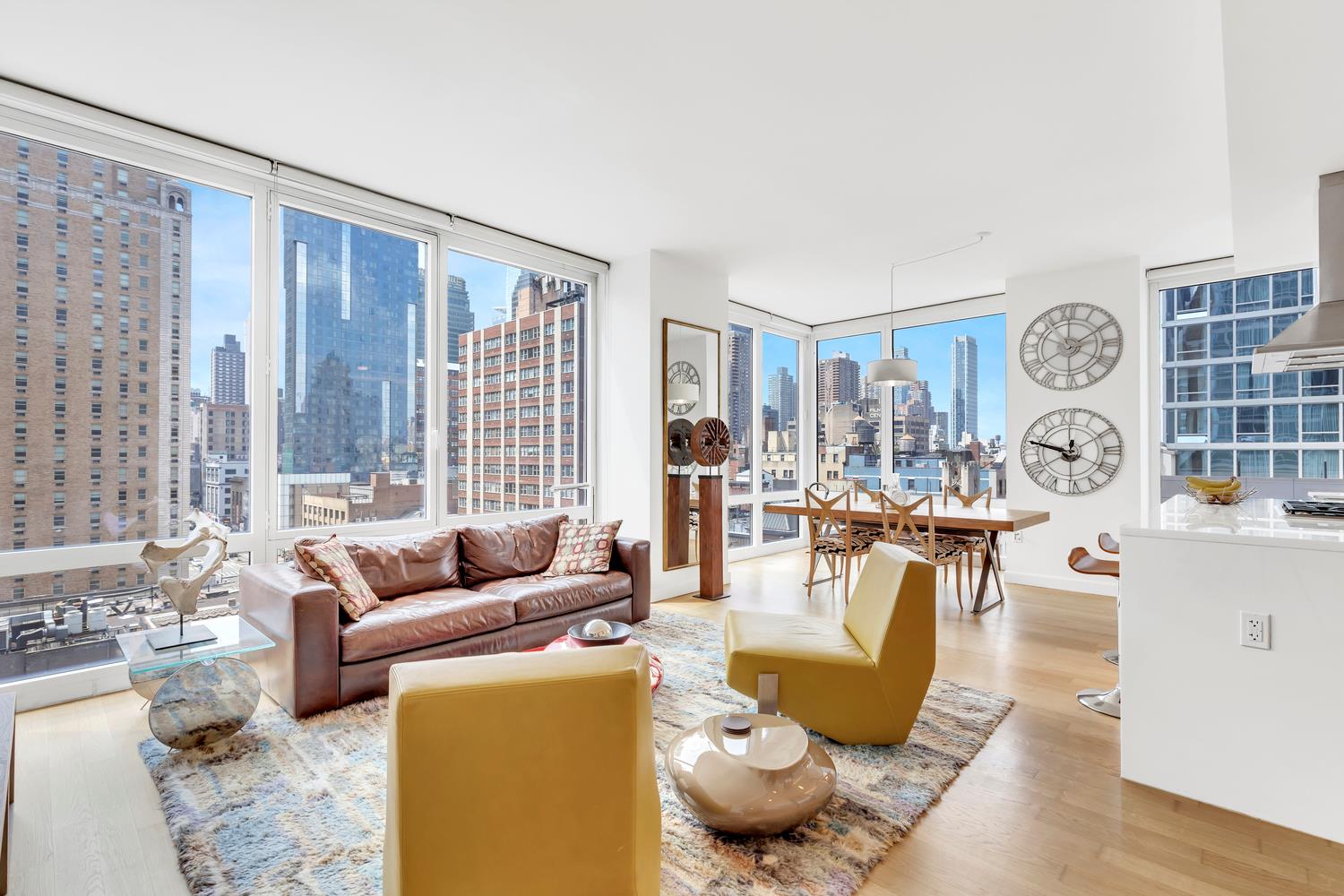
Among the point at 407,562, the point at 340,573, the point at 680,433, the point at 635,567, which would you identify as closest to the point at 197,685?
the point at 340,573

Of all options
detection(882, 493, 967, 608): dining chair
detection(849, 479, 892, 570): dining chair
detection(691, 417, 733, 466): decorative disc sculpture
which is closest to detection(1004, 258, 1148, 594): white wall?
detection(882, 493, 967, 608): dining chair

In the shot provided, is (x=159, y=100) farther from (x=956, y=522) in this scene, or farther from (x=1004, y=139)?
(x=956, y=522)

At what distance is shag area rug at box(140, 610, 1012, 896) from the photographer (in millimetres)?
1754

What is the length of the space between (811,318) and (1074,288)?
110 inches

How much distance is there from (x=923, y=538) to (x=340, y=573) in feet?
12.7

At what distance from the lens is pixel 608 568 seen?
4.20 m

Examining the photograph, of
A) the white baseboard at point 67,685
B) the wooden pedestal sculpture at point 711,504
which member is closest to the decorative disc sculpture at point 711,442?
the wooden pedestal sculpture at point 711,504

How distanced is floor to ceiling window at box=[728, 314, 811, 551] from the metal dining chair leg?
12.6 ft

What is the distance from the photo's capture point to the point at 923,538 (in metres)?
4.80

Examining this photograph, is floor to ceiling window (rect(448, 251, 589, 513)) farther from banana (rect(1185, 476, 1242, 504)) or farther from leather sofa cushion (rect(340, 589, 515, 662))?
banana (rect(1185, 476, 1242, 504))

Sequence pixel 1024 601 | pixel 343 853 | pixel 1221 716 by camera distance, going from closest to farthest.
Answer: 1. pixel 343 853
2. pixel 1221 716
3. pixel 1024 601

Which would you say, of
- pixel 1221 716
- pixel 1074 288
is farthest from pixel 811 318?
pixel 1221 716

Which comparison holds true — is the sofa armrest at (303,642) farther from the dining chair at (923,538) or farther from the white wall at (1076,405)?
the white wall at (1076,405)

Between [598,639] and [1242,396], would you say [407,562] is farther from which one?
[1242,396]
